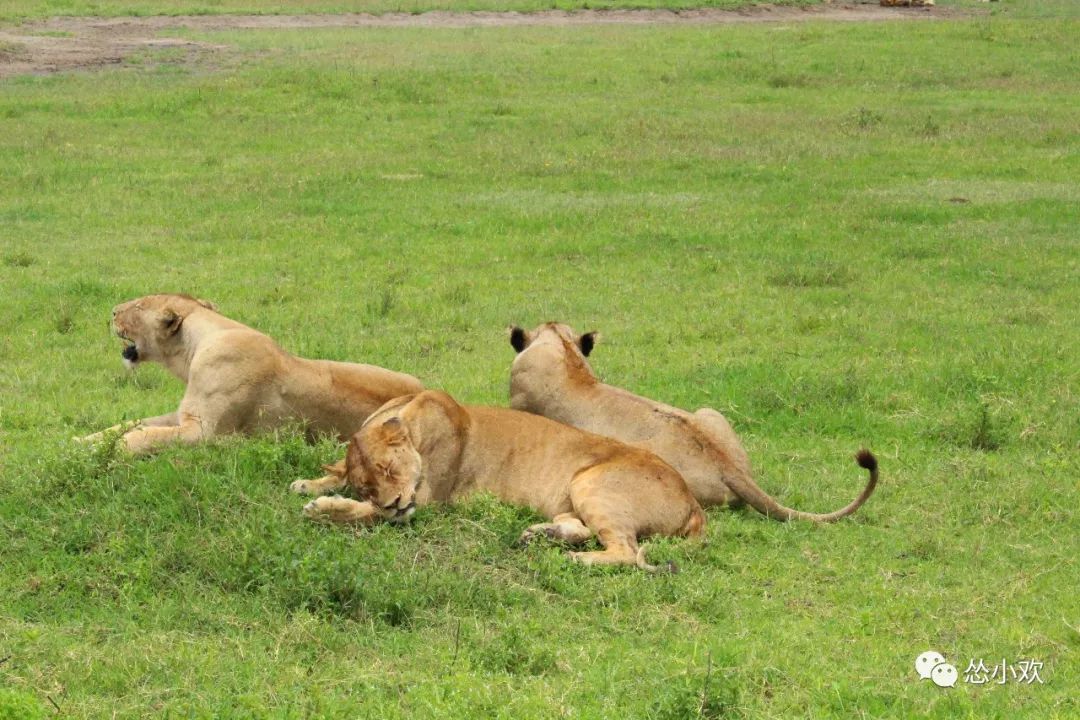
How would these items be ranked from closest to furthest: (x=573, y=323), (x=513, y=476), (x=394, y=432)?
(x=394, y=432)
(x=513, y=476)
(x=573, y=323)

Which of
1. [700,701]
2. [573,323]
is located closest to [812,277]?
[573,323]

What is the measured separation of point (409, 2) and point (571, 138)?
58.1 ft

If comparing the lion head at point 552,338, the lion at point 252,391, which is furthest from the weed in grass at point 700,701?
the lion head at point 552,338

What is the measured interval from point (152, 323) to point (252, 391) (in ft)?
2.56

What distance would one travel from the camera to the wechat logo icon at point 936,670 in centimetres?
492

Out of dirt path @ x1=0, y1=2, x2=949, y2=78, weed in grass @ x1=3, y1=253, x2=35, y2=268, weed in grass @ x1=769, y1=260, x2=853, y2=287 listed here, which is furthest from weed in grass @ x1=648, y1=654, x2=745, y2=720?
dirt path @ x1=0, y1=2, x2=949, y2=78

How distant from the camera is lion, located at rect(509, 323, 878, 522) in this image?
22.1ft

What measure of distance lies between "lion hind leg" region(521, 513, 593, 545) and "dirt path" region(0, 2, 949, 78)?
18803mm

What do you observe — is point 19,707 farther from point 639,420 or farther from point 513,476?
point 639,420

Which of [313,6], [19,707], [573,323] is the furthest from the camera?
[313,6]

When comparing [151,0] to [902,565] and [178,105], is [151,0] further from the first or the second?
[902,565]

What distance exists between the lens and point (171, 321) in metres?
7.27

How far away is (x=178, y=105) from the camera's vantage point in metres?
19.3

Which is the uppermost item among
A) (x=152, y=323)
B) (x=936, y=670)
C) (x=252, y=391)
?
(x=152, y=323)
